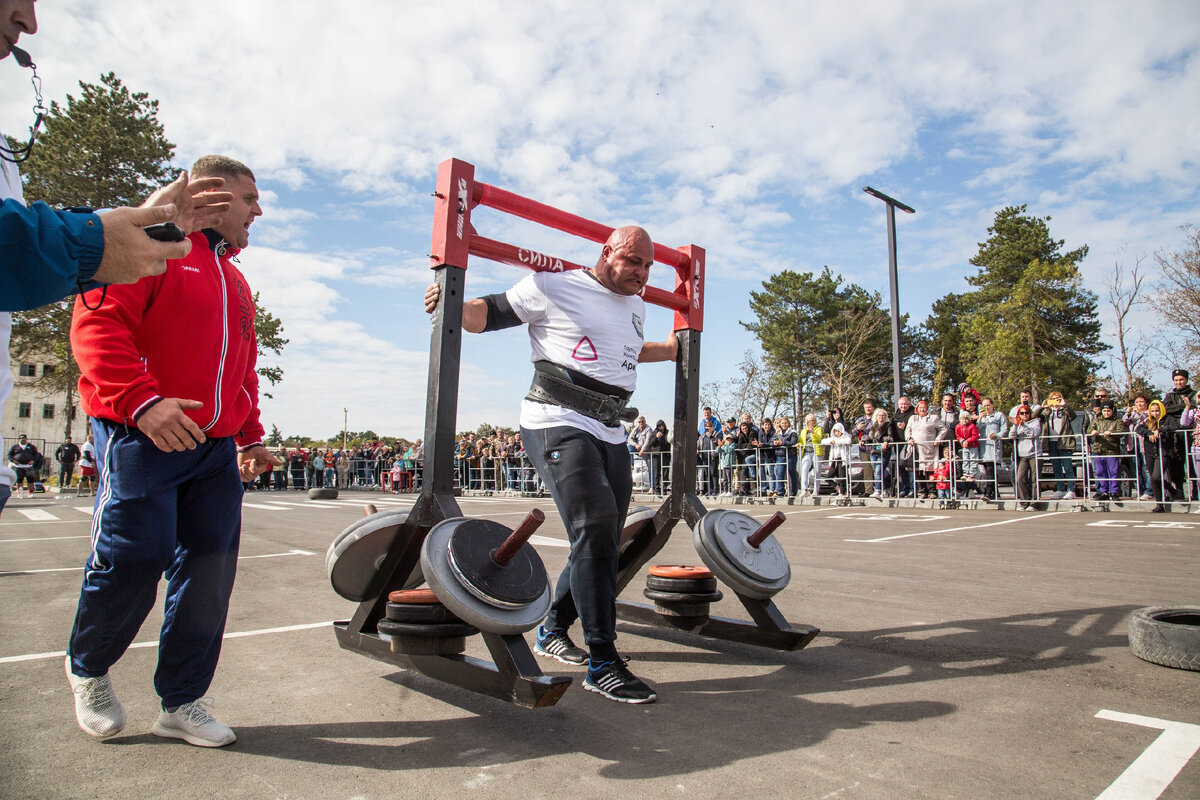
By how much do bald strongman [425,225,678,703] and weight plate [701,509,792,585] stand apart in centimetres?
44

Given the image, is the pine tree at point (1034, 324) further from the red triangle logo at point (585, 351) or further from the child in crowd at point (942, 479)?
the red triangle logo at point (585, 351)

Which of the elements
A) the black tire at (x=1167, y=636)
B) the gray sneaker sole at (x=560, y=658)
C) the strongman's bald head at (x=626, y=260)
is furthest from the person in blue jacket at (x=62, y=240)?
the black tire at (x=1167, y=636)

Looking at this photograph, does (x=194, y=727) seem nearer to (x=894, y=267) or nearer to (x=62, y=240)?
(x=62, y=240)

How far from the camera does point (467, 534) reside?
2697mm

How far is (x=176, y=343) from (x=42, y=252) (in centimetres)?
→ 112

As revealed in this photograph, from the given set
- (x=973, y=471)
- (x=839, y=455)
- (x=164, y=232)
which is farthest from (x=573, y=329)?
(x=839, y=455)

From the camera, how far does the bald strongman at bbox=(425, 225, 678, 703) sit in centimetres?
302

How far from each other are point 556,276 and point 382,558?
1.42 metres

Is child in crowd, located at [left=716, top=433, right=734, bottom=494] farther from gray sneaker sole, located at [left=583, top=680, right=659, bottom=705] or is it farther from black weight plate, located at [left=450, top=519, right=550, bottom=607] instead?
black weight plate, located at [left=450, top=519, right=550, bottom=607]

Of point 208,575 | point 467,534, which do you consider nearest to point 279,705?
point 208,575

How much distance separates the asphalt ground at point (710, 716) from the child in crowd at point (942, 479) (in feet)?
32.5

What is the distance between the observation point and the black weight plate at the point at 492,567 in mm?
2578

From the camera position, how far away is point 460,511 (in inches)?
110

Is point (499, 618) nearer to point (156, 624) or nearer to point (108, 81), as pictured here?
point (156, 624)
